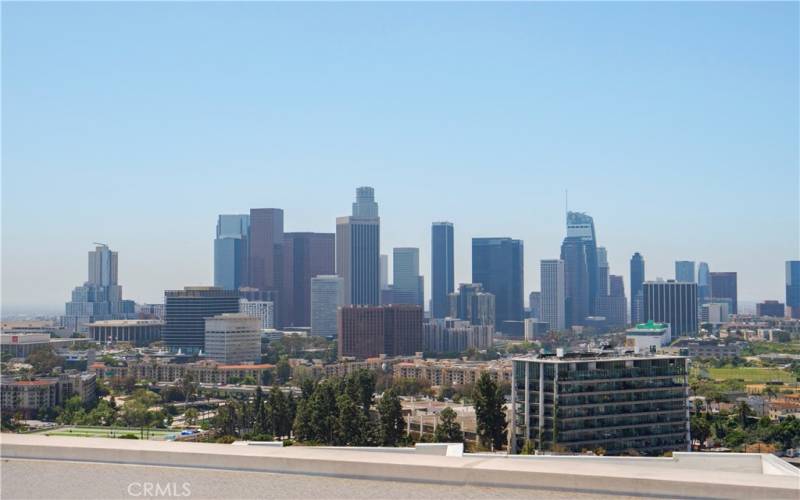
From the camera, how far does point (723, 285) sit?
17012cm

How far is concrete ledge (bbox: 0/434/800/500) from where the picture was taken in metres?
5.17

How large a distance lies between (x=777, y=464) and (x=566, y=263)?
160 m

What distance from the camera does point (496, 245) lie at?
14700 centimetres

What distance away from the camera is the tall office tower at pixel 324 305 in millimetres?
119375

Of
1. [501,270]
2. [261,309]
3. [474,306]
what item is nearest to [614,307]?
[501,270]

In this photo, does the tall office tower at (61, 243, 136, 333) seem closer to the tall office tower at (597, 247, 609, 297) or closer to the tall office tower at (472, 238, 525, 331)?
the tall office tower at (472, 238, 525, 331)

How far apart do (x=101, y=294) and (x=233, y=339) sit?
217ft

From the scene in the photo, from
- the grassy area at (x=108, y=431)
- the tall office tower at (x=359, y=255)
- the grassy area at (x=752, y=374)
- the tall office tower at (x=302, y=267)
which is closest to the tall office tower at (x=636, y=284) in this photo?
the tall office tower at (x=359, y=255)

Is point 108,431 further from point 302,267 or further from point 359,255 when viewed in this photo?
point 302,267

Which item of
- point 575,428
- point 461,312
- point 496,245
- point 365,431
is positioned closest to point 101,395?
point 365,431

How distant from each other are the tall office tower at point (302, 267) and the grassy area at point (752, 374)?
231 ft

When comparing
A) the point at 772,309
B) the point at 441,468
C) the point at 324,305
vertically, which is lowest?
the point at 772,309

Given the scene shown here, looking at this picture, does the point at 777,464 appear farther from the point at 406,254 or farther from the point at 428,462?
the point at 406,254

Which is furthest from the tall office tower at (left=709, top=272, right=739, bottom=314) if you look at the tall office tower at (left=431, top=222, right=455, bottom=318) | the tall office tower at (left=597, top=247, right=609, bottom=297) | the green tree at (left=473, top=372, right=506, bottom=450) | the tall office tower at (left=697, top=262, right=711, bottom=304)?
→ the green tree at (left=473, top=372, right=506, bottom=450)
